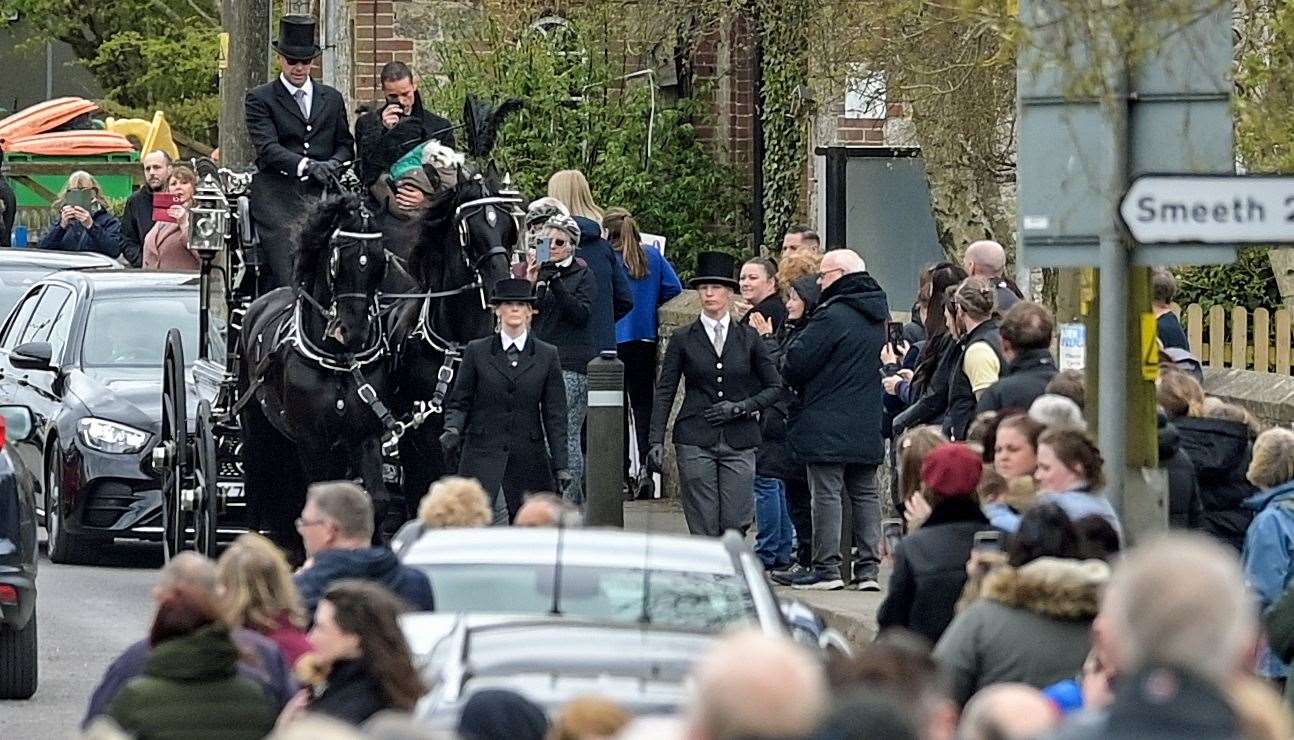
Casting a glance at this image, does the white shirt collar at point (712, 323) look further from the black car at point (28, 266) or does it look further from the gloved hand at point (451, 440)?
the black car at point (28, 266)

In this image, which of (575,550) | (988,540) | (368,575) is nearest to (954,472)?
(988,540)

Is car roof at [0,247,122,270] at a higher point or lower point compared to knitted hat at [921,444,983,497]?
higher

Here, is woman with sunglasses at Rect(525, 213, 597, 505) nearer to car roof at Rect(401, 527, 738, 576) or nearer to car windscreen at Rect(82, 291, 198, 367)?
car windscreen at Rect(82, 291, 198, 367)

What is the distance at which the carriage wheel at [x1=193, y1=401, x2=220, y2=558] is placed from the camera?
1531 centimetres

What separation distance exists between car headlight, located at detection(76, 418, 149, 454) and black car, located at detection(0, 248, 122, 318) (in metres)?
4.38

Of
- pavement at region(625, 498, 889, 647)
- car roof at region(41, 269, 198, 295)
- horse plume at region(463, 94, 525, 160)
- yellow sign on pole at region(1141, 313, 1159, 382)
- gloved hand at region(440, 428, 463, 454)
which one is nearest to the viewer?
yellow sign on pole at region(1141, 313, 1159, 382)

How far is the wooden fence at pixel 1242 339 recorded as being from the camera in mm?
16359

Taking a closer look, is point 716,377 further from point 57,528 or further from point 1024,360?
point 57,528

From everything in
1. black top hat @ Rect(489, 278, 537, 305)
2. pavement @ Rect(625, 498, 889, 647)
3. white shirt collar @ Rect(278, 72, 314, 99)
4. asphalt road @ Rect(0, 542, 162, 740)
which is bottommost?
asphalt road @ Rect(0, 542, 162, 740)

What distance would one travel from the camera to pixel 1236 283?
21969 mm

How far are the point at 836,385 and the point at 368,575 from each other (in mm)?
6780

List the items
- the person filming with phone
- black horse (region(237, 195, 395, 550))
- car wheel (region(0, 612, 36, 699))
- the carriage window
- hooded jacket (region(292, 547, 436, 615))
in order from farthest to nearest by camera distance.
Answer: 1. the person filming with phone
2. the carriage window
3. black horse (region(237, 195, 395, 550))
4. car wheel (region(0, 612, 36, 699))
5. hooded jacket (region(292, 547, 436, 615))

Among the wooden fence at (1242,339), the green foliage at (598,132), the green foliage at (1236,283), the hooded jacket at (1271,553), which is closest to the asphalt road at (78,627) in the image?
the hooded jacket at (1271,553)

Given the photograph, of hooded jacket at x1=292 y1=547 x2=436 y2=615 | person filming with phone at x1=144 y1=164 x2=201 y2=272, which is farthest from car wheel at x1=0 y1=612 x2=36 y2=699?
person filming with phone at x1=144 y1=164 x2=201 y2=272
